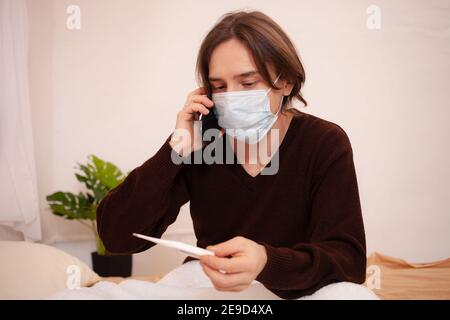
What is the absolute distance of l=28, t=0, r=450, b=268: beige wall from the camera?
2.23m

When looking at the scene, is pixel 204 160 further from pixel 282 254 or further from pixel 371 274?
pixel 371 274

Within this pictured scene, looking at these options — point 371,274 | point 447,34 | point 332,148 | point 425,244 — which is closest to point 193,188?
point 332,148

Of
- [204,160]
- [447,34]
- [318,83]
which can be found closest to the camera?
[204,160]

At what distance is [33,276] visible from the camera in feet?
4.42

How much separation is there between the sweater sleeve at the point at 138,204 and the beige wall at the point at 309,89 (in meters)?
1.24

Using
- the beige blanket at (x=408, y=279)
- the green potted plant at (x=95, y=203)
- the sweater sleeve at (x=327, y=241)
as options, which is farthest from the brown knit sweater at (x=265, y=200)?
the green potted plant at (x=95, y=203)

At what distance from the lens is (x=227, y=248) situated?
726mm

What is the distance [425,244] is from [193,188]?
163 cm

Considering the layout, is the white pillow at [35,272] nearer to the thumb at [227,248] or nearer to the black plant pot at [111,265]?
the black plant pot at [111,265]

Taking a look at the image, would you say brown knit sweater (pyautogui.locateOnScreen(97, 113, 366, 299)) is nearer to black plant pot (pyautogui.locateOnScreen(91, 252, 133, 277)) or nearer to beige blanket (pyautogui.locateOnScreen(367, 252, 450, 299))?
beige blanket (pyautogui.locateOnScreen(367, 252, 450, 299))

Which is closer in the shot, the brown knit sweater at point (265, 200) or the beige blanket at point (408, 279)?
the brown knit sweater at point (265, 200)

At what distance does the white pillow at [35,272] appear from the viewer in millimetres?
1278

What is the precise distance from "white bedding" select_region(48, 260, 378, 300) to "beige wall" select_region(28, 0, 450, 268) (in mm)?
1436

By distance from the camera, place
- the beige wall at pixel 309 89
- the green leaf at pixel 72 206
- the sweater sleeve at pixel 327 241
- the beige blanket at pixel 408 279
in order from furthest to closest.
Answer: the beige wall at pixel 309 89, the green leaf at pixel 72 206, the beige blanket at pixel 408 279, the sweater sleeve at pixel 327 241
